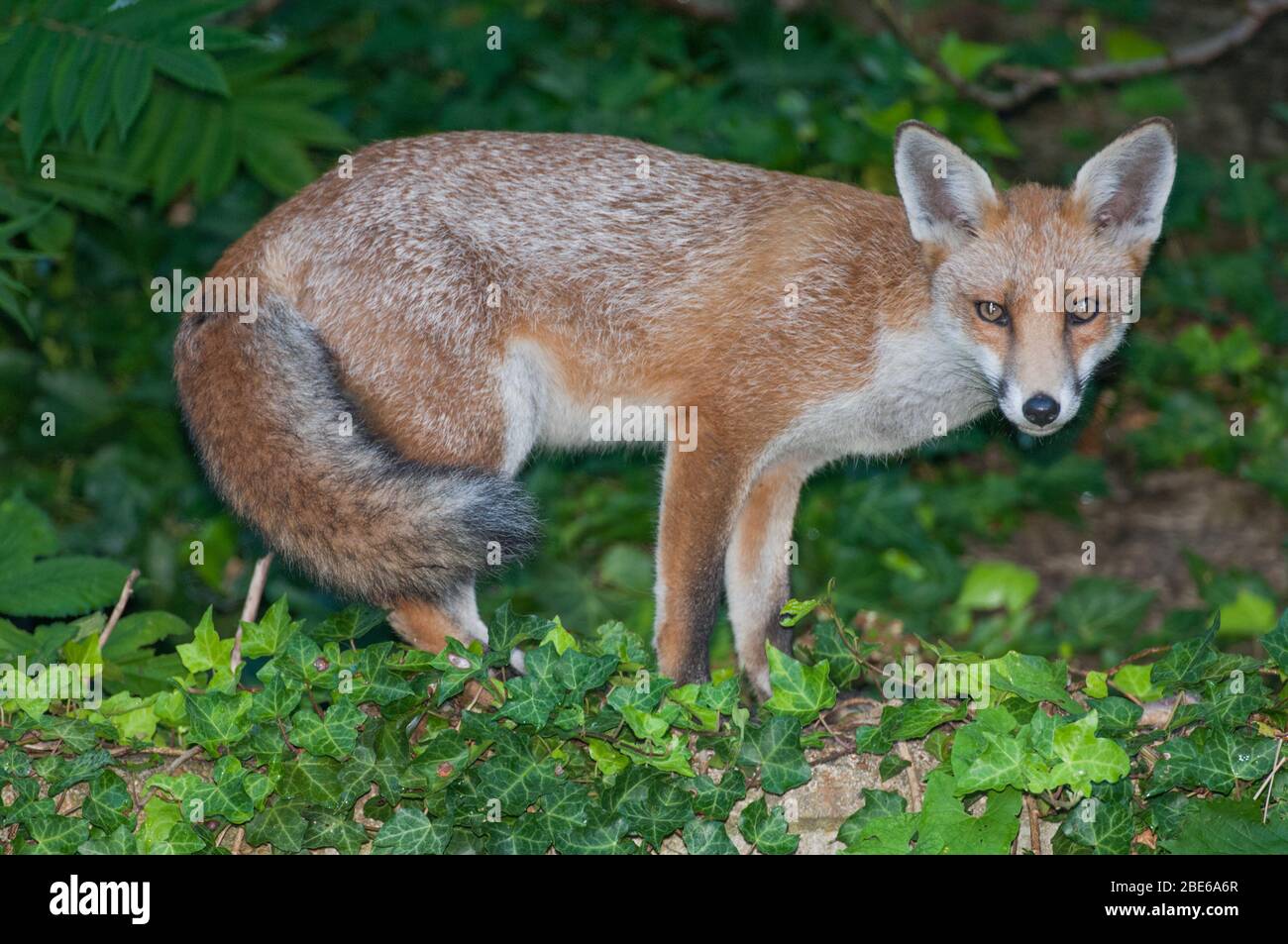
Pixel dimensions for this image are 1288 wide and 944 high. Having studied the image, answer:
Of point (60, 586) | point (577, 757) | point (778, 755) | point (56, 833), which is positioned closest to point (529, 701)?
point (577, 757)

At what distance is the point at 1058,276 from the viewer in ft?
16.2

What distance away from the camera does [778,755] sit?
4.22 m

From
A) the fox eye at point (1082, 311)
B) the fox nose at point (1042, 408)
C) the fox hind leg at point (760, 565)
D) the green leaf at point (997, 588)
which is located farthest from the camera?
the green leaf at point (997, 588)

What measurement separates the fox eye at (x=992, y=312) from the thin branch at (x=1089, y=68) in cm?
354

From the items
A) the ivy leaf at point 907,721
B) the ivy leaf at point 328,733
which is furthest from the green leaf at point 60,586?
the ivy leaf at point 907,721

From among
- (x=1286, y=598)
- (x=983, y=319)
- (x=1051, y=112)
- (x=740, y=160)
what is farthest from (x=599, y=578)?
(x=1051, y=112)

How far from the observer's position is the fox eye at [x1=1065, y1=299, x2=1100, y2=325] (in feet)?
16.1

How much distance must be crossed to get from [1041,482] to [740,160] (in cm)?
243

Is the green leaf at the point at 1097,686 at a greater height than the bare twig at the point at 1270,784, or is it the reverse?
the green leaf at the point at 1097,686

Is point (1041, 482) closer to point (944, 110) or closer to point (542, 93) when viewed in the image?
point (944, 110)

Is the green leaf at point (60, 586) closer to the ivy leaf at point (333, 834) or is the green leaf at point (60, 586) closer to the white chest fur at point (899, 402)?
the ivy leaf at point (333, 834)

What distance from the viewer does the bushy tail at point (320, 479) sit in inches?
178

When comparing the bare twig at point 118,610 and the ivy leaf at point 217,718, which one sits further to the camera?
the bare twig at point 118,610

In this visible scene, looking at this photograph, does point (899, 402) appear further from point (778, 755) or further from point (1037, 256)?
point (778, 755)
